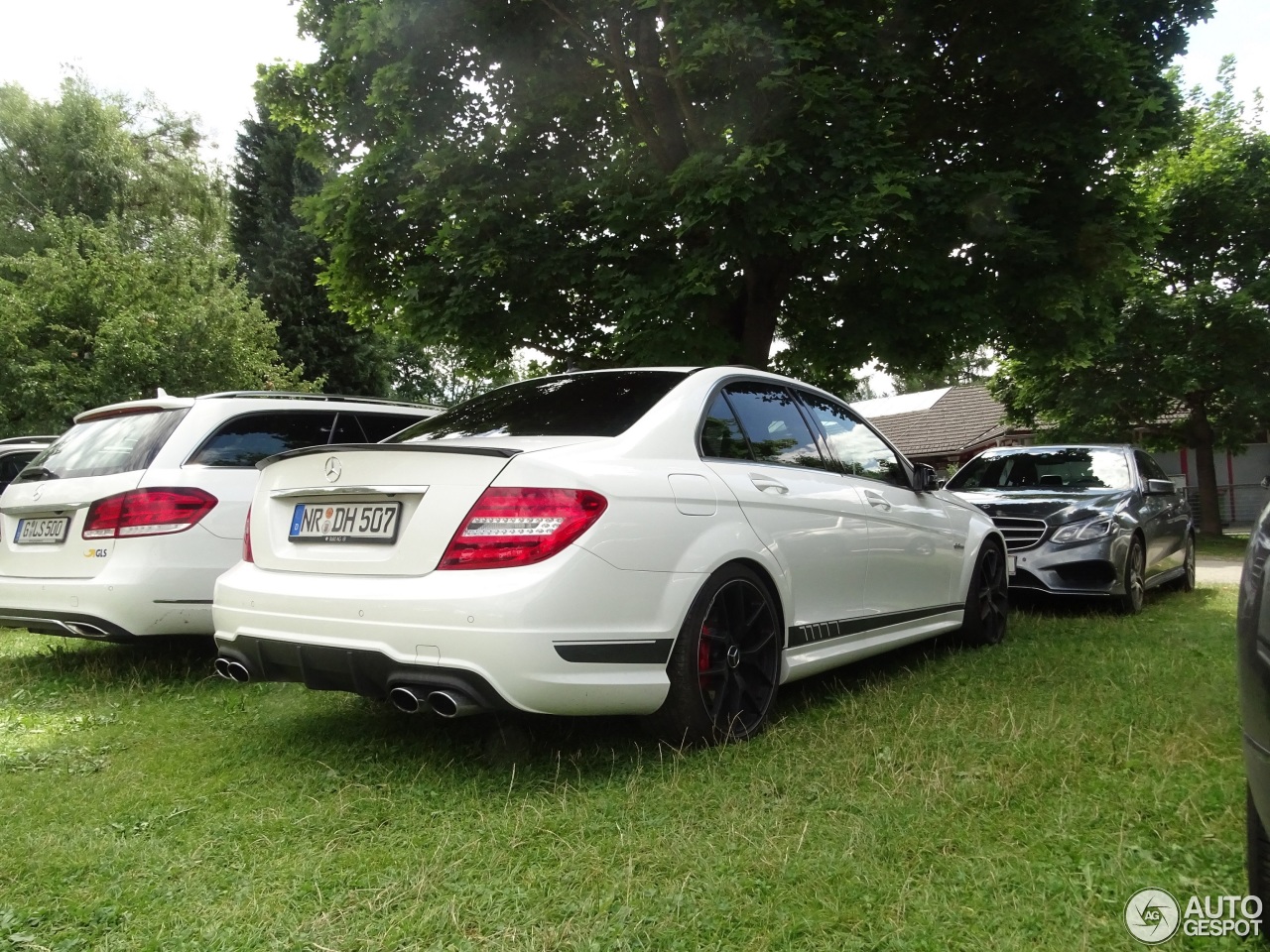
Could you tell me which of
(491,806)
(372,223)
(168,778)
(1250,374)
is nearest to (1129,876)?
(491,806)

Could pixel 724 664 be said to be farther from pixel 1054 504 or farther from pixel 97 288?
pixel 97 288

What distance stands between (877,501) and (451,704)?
269 cm

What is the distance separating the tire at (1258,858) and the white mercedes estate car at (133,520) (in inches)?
182

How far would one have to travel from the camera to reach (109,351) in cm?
1886

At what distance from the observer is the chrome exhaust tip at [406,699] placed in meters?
3.32

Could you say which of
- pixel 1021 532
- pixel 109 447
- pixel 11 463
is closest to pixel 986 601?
pixel 1021 532

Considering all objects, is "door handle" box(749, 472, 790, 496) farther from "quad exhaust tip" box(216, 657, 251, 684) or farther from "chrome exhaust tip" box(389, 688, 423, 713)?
"quad exhaust tip" box(216, 657, 251, 684)

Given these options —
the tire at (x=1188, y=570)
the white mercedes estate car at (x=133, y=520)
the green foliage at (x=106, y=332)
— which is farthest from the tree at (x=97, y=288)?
the tire at (x=1188, y=570)

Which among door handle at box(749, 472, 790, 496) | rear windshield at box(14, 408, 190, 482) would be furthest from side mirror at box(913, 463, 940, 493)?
rear windshield at box(14, 408, 190, 482)

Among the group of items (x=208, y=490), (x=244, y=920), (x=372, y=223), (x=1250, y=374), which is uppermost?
(x=372, y=223)

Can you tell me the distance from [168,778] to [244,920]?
4.51 feet

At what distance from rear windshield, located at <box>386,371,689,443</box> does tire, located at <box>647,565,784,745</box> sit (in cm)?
78

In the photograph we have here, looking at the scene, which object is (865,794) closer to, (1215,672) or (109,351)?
(1215,672)

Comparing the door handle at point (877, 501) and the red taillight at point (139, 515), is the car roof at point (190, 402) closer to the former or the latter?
the red taillight at point (139, 515)
